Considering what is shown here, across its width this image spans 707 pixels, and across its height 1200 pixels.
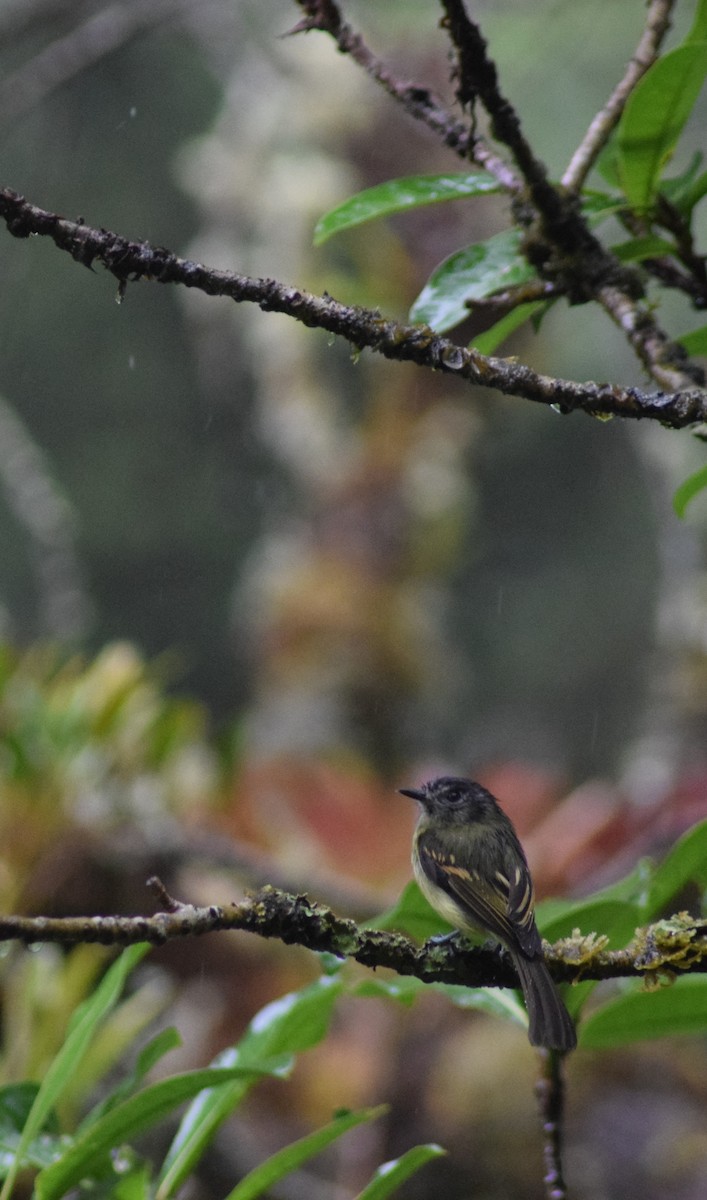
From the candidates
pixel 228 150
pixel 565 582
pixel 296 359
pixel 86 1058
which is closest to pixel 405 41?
pixel 228 150

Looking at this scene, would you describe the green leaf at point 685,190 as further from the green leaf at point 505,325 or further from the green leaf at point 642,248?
the green leaf at point 505,325

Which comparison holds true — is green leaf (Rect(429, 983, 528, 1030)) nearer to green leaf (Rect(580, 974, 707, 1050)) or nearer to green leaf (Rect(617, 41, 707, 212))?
green leaf (Rect(580, 974, 707, 1050))

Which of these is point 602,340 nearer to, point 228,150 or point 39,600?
point 228,150

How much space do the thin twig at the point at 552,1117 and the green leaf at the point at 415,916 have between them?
17cm

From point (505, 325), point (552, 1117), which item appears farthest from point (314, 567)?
point (552, 1117)

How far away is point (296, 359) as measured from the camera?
4594mm

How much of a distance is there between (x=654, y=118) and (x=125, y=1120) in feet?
3.33

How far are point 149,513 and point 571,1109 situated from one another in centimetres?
446

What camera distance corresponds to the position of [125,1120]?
103 centimetres

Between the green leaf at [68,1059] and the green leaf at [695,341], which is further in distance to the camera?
the green leaf at [695,341]

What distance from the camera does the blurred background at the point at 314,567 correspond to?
2826 millimetres

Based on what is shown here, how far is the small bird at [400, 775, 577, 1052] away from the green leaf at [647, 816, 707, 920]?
12 cm

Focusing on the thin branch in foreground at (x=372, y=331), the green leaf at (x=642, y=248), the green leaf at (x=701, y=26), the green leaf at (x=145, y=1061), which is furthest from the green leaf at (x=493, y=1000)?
the green leaf at (x=701, y=26)

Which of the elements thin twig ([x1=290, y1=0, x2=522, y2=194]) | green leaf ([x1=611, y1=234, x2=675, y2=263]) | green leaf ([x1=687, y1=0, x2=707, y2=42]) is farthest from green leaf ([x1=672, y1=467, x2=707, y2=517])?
green leaf ([x1=687, y1=0, x2=707, y2=42])
